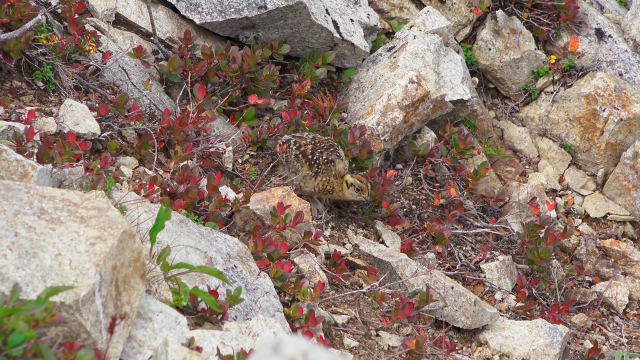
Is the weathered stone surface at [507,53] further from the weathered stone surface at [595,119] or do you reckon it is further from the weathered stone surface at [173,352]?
the weathered stone surface at [173,352]

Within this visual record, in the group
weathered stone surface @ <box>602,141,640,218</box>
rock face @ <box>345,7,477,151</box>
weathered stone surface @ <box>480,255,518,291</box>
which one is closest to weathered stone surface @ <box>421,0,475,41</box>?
rock face @ <box>345,7,477,151</box>

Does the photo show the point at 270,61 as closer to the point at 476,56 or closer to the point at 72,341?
the point at 476,56

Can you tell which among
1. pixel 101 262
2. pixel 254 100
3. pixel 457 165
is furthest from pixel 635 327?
pixel 101 262

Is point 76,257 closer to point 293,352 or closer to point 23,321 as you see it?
point 23,321

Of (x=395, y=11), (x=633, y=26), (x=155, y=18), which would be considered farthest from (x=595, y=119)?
(x=155, y=18)

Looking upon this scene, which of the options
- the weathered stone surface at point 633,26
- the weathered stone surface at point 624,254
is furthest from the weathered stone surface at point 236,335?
the weathered stone surface at point 633,26

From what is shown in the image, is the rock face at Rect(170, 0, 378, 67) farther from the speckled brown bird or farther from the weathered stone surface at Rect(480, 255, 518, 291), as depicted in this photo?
the weathered stone surface at Rect(480, 255, 518, 291)
